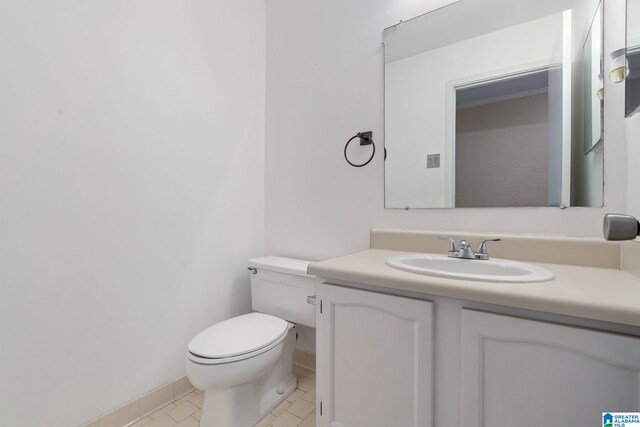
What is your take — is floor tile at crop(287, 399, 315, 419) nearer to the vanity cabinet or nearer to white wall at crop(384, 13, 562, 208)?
the vanity cabinet

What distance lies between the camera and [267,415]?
138cm

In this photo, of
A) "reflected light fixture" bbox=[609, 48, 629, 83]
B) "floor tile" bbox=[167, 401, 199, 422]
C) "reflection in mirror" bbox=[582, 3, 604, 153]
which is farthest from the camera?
"floor tile" bbox=[167, 401, 199, 422]

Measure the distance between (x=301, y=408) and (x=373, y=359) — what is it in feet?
2.44

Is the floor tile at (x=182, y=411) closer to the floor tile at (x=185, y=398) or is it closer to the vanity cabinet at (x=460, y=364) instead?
the floor tile at (x=185, y=398)

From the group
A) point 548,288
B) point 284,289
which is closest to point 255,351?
point 284,289

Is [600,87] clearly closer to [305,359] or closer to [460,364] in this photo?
[460,364]

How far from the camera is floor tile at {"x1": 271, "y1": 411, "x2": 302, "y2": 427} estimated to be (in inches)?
52.0

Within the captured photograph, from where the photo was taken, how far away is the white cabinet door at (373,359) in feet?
2.82

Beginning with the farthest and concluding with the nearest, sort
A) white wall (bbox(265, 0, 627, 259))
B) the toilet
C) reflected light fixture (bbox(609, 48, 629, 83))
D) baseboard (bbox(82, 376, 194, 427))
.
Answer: white wall (bbox(265, 0, 627, 259)) → baseboard (bbox(82, 376, 194, 427)) → the toilet → reflected light fixture (bbox(609, 48, 629, 83))

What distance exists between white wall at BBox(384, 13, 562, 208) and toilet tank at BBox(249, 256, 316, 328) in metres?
0.62

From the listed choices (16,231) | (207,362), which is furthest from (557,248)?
(16,231)

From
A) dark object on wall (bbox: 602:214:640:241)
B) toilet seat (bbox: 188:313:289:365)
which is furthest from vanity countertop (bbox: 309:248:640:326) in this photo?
toilet seat (bbox: 188:313:289:365)

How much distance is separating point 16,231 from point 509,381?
1.66 meters

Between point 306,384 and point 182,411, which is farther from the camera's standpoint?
point 306,384
